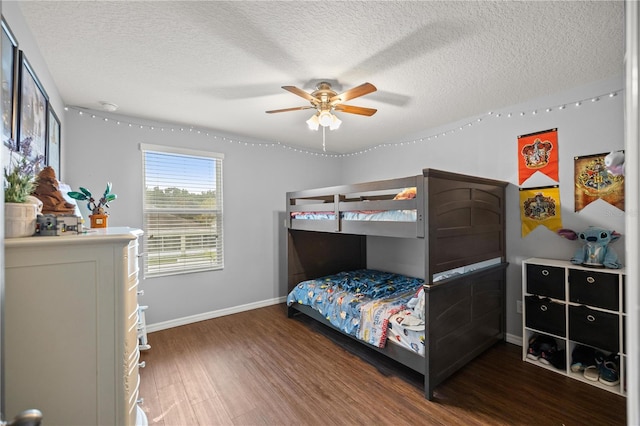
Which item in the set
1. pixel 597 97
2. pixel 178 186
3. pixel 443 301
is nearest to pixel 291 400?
pixel 443 301

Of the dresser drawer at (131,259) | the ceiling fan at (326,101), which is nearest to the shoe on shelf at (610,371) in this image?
the ceiling fan at (326,101)

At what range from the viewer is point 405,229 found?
2.24 meters

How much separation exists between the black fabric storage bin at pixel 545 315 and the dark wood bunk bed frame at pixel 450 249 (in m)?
0.31

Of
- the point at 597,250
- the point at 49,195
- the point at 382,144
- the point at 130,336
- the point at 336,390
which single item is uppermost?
the point at 382,144

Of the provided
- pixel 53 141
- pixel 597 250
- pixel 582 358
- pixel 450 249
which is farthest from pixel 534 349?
pixel 53 141

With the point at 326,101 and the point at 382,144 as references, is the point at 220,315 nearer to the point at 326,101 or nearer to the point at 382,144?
the point at 326,101

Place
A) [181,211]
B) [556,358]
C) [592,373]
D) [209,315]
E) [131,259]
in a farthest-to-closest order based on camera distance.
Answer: [209,315] < [181,211] < [556,358] < [592,373] < [131,259]

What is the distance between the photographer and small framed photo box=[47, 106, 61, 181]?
6.74ft

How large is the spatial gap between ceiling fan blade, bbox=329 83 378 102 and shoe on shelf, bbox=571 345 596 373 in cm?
267

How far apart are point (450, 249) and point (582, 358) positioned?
4.50 ft

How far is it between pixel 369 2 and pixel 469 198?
5.74 feet

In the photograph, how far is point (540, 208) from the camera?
→ 2668 mm

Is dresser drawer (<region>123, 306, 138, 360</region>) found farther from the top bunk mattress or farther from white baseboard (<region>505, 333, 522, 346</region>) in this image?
white baseboard (<region>505, 333, 522, 346</region>)

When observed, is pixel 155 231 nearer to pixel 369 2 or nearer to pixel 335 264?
pixel 335 264
